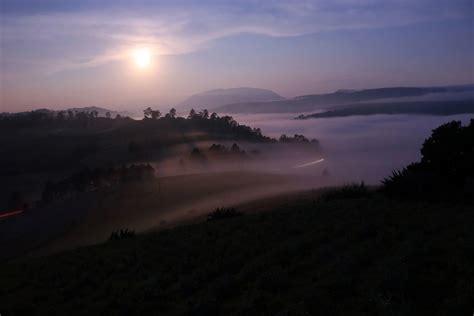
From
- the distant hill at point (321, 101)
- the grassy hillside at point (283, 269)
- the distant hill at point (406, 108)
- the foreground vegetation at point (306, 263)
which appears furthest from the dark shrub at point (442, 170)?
the distant hill at point (321, 101)

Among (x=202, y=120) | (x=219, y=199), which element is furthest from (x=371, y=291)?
(x=202, y=120)

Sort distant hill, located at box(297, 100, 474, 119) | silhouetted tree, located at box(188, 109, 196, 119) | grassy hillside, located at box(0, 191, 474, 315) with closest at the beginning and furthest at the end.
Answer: grassy hillside, located at box(0, 191, 474, 315), distant hill, located at box(297, 100, 474, 119), silhouetted tree, located at box(188, 109, 196, 119)

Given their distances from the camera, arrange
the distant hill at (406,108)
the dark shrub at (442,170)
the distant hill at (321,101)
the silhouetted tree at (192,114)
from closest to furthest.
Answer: the dark shrub at (442,170), the distant hill at (406,108), the silhouetted tree at (192,114), the distant hill at (321,101)

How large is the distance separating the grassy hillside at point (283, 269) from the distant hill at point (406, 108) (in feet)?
207

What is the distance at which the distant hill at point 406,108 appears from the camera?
246ft

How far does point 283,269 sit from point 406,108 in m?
96.5

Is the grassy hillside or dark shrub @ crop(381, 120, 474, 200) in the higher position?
dark shrub @ crop(381, 120, 474, 200)

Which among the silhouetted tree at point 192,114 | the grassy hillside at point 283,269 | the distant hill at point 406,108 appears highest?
the silhouetted tree at point 192,114

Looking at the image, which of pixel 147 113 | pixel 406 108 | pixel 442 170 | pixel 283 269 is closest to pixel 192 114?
pixel 147 113

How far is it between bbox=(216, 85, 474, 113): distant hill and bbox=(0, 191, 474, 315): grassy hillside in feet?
370

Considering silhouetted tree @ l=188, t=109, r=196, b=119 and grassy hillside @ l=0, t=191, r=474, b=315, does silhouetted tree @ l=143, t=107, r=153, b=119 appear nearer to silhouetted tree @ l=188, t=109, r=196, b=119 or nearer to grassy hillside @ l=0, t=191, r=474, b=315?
silhouetted tree @ l=188, t=109, r=196, b=119

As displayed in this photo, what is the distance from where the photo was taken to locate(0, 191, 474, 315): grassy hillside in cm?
605

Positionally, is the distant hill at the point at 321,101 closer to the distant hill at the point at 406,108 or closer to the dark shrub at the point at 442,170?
the distant hill at the point at 406,108

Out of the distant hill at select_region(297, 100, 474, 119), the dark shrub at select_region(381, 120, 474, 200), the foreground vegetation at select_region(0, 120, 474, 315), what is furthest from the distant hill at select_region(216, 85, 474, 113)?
the foreground vegetation at select_region(0, 120, 474, 315)
